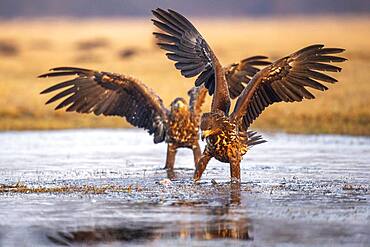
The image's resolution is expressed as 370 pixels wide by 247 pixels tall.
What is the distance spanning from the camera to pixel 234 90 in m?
17.5

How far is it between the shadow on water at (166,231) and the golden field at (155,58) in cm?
1126

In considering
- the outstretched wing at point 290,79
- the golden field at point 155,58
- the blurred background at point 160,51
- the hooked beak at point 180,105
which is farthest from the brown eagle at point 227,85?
the blurred background at point 160,51

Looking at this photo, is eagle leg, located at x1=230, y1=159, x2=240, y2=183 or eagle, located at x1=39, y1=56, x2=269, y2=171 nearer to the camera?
eagle leg, located at x1=230, y1=159, x2=240, y2=183

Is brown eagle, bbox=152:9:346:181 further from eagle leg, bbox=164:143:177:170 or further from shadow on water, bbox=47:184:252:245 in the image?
shadow on water, bbox=47:184:252:245

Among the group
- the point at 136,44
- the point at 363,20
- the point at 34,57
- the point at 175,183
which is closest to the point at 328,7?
the point at 363,20

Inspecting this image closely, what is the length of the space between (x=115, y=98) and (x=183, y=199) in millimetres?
4117

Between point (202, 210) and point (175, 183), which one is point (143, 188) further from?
point (202, 210)

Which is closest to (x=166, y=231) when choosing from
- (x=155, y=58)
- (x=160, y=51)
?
(x=155, y=58)

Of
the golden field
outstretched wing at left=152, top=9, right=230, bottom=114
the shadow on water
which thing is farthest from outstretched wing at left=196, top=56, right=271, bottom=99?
the shadow on water

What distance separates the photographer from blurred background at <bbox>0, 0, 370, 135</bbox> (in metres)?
25.7

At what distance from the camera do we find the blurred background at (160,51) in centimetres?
2569

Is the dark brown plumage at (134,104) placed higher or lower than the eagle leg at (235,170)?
higher

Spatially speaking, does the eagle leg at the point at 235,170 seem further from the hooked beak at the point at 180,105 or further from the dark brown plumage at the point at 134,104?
the hooked beak at the point at 180,105

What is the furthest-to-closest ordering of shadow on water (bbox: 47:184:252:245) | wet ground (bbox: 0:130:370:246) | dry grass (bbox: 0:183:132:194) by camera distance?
dry grass (bbox: 0:183:132:194) → wet ground (bbox: 0:130:370:246) → shadow on water (bbox: 47:184:252:245)
